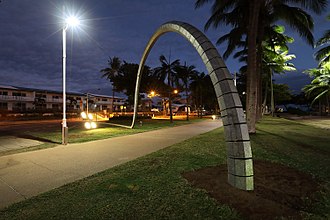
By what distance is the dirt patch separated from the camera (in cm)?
345

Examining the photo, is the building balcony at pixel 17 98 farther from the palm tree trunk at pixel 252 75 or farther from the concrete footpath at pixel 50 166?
the palm tree trunk at pixel 252 75

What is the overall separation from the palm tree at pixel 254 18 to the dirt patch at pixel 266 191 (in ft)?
27.0

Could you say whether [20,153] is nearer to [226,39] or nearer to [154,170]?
[154,170]

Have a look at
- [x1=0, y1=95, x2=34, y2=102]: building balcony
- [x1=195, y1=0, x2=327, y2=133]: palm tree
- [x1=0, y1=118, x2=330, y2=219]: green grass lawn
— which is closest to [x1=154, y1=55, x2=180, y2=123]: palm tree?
[x1=195, y1=0, x2=327, y2=133]: palm tree

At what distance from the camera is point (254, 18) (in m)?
13.2

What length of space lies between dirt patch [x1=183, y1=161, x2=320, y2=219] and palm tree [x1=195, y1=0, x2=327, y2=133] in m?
8.23

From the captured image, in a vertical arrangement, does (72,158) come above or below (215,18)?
below

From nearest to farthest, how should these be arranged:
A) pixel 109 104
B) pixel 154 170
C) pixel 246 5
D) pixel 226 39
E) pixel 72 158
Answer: pixel 154 170 < pixel 72 158 < pixel 246 5 < pixel 226 39 < pixel 109 104

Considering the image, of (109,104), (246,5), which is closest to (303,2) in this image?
(246,5)

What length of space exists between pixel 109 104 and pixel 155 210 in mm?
78520

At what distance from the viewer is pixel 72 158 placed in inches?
297

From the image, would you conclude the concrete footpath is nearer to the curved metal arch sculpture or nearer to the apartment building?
the curved metal arch sculpture

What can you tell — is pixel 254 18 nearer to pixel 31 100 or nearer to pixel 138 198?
pixel 138 198

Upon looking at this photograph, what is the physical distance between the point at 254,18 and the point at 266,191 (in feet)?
41.4
